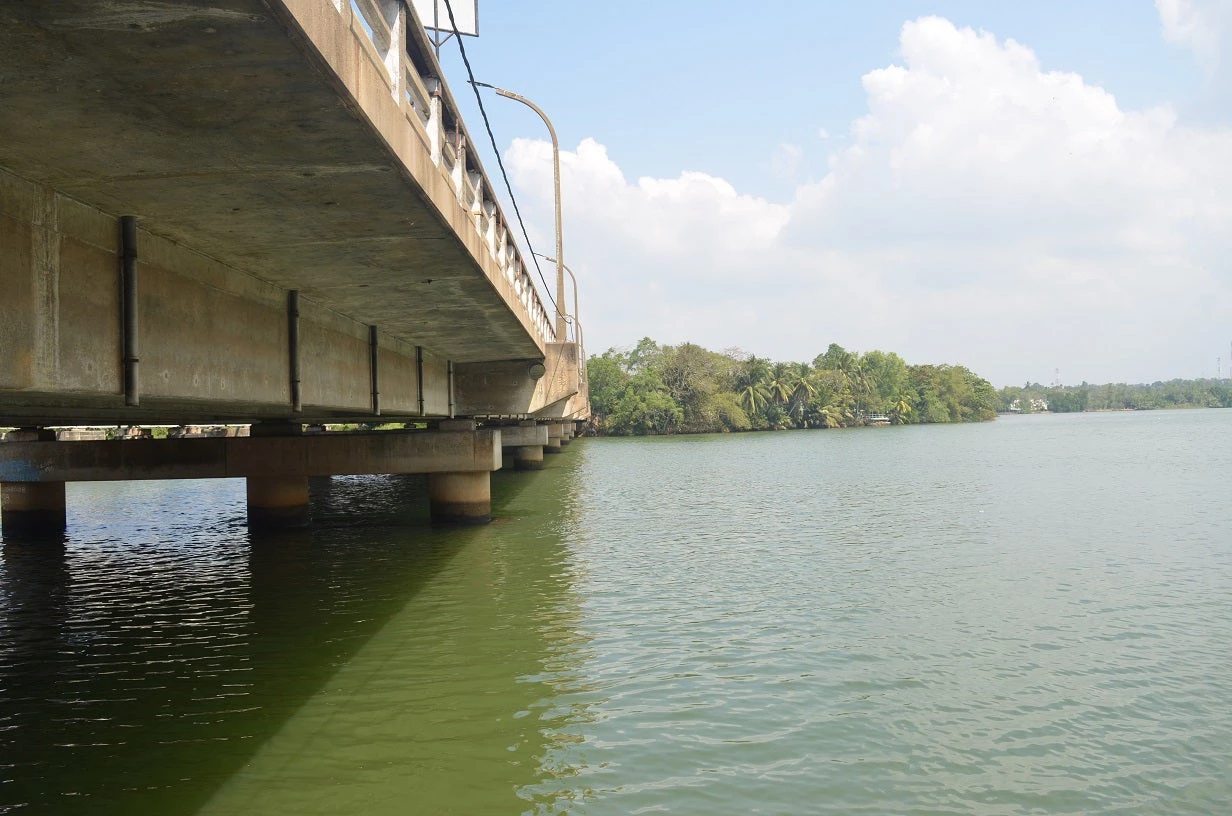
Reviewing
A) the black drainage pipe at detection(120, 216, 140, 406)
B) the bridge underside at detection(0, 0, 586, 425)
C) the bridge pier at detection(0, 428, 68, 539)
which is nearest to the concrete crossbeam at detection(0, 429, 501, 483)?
the bridge pier at detection(0, 428, 68, 539)

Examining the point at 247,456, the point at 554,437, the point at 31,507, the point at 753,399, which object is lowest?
the point at 31,507

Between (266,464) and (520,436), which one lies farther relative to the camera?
(520,436)

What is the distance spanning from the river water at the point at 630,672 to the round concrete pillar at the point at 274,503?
140 centimetres

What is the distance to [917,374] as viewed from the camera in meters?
172

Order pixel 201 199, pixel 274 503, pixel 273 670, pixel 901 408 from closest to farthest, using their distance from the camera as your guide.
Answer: pixel 201 199 < pixel 273 670 < pixel 274 503 < pixel 901 408

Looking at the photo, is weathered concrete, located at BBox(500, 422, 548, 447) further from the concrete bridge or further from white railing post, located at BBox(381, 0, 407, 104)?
white railing post, located at BBox(381, 0, 407, 104)

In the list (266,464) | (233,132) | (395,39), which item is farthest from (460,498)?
(233,132)

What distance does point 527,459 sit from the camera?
169ft

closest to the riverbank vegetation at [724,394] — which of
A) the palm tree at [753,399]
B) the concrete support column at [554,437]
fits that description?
the palm tree at [753,399]

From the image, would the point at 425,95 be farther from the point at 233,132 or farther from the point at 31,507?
the point at 31,507

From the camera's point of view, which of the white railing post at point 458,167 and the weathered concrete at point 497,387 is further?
the weathered concrete at point 497,387

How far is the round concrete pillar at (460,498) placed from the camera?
23.7m

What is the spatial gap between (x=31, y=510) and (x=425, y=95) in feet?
67.6

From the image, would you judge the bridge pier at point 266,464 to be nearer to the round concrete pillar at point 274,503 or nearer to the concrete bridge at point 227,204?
the round concrete pillar at point 274,503
